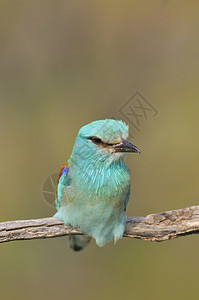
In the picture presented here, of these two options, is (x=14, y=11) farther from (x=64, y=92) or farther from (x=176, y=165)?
(x=176, y=165)

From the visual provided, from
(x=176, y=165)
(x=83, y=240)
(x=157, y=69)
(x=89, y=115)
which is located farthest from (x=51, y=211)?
(x=157, y=69)

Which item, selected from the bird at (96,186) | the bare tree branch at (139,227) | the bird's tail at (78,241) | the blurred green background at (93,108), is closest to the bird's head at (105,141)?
the bird at (96,186)

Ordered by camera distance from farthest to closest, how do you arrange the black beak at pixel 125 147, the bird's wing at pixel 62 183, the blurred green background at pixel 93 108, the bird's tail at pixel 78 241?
1. the blurred green background at pixel 93 108
2. the bird's tail at pixel 78 241
3. the bird's wing at pixel 62 183
4. the black beak at pixel 125 147

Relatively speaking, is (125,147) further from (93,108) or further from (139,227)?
(93,108)

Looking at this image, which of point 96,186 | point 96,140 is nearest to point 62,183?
point 96,186

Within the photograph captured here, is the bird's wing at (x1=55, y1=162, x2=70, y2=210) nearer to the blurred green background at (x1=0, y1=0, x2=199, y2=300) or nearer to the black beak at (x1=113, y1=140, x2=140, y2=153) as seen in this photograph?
the black beak at (x1=113, y1=140, x2=140, y2=153)

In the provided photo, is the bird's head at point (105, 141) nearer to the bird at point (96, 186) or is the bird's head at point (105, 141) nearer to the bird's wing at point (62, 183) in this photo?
the bird at point (96, 186)
